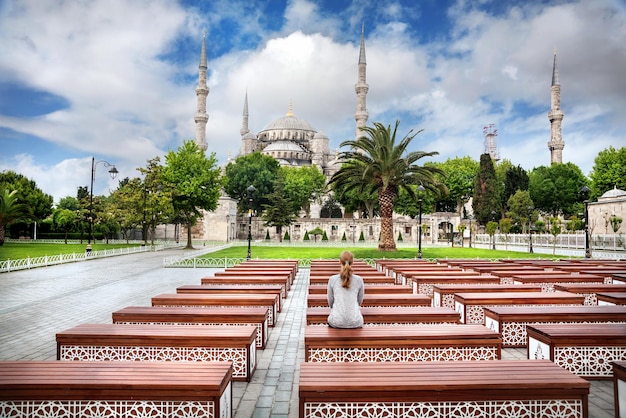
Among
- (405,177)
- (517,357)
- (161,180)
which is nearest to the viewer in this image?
(517,357)

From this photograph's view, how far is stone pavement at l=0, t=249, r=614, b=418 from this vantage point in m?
5.23

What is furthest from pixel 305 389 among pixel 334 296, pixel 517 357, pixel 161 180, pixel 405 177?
pixel 161 180

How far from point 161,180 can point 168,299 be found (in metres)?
35.0

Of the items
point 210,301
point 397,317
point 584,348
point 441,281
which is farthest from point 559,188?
point 210,301

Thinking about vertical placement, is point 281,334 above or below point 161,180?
below

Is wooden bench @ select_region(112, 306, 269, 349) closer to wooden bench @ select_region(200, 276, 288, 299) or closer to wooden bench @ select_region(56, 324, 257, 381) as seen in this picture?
wooden bench @ select_region(56, 324, 257, 381)

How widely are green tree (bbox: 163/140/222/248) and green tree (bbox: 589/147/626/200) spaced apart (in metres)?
51.0

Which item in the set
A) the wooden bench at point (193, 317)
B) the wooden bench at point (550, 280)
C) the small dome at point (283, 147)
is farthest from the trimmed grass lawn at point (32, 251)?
the small dome at point (283, 147)

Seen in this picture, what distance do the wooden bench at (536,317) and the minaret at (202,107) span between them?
6455 cm

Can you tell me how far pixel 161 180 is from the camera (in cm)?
4088

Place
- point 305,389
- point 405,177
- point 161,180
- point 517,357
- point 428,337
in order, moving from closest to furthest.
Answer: point 305,389 < point 428,337 < point 517,357 < point 405,177 < point 161,180

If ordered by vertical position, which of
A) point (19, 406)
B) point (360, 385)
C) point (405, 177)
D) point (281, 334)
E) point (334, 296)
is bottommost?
point (281, 334)

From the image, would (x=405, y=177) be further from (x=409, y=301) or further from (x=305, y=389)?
(x=305, y=389)

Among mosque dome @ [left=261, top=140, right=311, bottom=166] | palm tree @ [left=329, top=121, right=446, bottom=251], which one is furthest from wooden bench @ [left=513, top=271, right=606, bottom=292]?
mosque dome @ [left=261, top=140, right=311, bottom=166]
